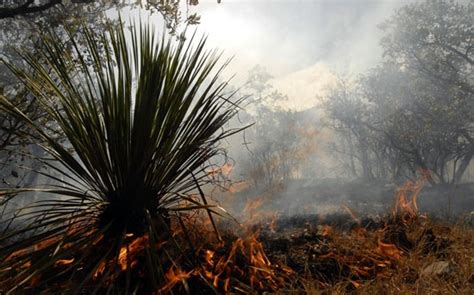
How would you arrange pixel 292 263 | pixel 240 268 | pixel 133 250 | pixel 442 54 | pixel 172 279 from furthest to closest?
1. pixel 442 54
2. pixel 292 263
3. pixel 240 268
4. pixel 133 250
5. pixel 172 279

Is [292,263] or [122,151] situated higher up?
[122,151]

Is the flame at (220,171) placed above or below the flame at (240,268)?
above

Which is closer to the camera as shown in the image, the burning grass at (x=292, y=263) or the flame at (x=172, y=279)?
the flame at (x=172, y=279)

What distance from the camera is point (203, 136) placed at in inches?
105

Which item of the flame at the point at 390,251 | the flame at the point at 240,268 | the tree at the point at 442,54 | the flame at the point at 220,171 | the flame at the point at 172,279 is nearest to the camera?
the flame at the point at 172,279

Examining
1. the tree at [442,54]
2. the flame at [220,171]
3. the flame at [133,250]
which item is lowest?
the flame at [133,250]

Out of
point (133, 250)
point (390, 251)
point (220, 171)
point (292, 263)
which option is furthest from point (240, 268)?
point (390, 251)

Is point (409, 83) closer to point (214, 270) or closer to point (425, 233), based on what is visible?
point (425, 233)

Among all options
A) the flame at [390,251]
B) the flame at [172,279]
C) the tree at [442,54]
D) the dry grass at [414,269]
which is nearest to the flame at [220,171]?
the flame at [172,279]

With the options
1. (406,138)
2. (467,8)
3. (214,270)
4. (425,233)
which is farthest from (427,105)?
(214,270)

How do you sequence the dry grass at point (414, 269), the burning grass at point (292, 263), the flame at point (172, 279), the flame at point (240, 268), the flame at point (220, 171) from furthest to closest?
the flame at point (220, 171) → the flame at point (240, 268) → the dry grass at point (414, 269) → the burning grass at point (292, 263) → the flame at point (172, 279)

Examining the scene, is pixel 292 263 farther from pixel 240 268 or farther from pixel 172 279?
pixel 172 279

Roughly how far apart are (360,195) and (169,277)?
20.6m

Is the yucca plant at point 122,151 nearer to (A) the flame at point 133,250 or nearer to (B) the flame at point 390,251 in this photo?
(A) the flame at point 133,250
